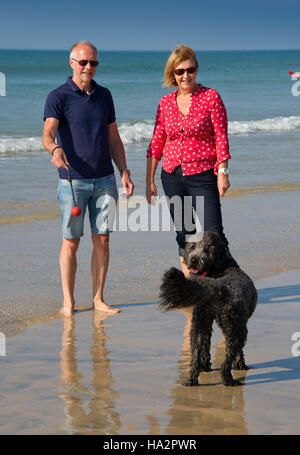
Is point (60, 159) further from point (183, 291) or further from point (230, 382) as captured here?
point (230, 382)

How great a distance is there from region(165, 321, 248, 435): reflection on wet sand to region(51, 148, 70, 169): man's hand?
1675 mm

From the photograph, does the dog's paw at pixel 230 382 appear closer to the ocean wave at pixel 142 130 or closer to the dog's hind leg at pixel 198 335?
the dog's hind leg at pixel 198 335

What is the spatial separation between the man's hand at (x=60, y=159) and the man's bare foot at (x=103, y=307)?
121 centimetres

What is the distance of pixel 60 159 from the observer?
5125mm

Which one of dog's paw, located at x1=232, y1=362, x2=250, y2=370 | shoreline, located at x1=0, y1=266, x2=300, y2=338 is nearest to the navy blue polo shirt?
shoreline, located at x1=0, y1=266, x2=300, y2=338

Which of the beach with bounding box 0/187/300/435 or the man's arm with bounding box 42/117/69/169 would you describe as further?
the man's arm with bounding box 42/117/69/169

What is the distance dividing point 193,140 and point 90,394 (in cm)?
205

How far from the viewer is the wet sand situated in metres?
3.57

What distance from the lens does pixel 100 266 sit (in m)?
5.83

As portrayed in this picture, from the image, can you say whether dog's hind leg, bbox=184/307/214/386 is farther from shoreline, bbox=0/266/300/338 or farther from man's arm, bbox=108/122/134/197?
man's arm, bbox=108/122/134/197

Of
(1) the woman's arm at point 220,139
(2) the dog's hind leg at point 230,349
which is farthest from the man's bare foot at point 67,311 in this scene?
(2) the dog's hind leg at point 230,349

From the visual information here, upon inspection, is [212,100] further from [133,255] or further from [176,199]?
[133,255]

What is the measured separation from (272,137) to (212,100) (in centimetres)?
1531

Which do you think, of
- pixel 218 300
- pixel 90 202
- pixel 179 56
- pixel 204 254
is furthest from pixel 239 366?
pixel 179 56
